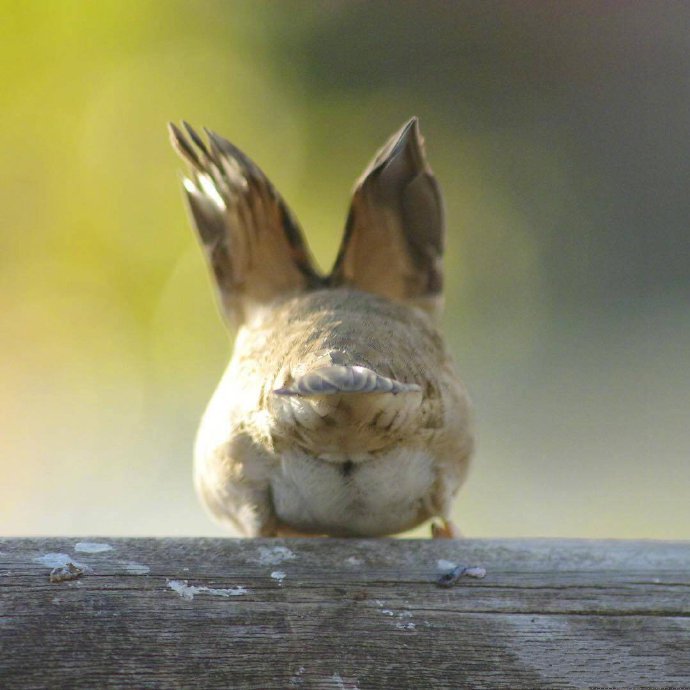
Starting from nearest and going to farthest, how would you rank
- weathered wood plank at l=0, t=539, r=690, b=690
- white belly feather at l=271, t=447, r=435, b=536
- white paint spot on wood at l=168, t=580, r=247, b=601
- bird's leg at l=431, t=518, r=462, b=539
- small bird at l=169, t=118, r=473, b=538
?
weathered wood plank at l=0, t=539, r=690, b=690, white paint spot on wood at l=168, t=580, r=247, b=601, small bird at l=169, t=118, r=473, b=538, white belly feather at l=271, t=447, r=435, b=536, bird's leg at l=431, t=518, r=462, b=539

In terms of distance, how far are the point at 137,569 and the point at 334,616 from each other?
0.39 meters

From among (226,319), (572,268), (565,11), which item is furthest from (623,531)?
(565,11)

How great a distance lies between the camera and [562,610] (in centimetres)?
188

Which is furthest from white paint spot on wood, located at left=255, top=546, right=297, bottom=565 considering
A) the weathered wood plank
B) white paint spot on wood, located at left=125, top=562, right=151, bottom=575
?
white paint spot on wood, located at left=125, top=562, right=151, bottom=575

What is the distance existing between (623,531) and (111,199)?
2.95 metres

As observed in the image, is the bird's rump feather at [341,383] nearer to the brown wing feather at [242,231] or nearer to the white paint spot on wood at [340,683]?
the white paint spot on wood at [340,683]

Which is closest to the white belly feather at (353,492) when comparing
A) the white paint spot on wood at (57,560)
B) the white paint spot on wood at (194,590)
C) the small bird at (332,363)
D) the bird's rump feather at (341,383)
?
the small bird at (332,363)

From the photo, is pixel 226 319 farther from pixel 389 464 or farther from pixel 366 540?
pixel 366 540

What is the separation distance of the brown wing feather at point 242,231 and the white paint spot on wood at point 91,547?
1.24 meters

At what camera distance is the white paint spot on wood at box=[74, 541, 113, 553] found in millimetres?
1820

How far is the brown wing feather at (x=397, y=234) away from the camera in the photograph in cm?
276

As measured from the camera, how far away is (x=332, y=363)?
202 cm

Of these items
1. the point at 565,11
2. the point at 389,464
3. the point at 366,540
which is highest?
the point at 565,11

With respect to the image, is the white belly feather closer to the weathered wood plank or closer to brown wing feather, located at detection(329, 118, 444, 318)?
the weathered wood plank
